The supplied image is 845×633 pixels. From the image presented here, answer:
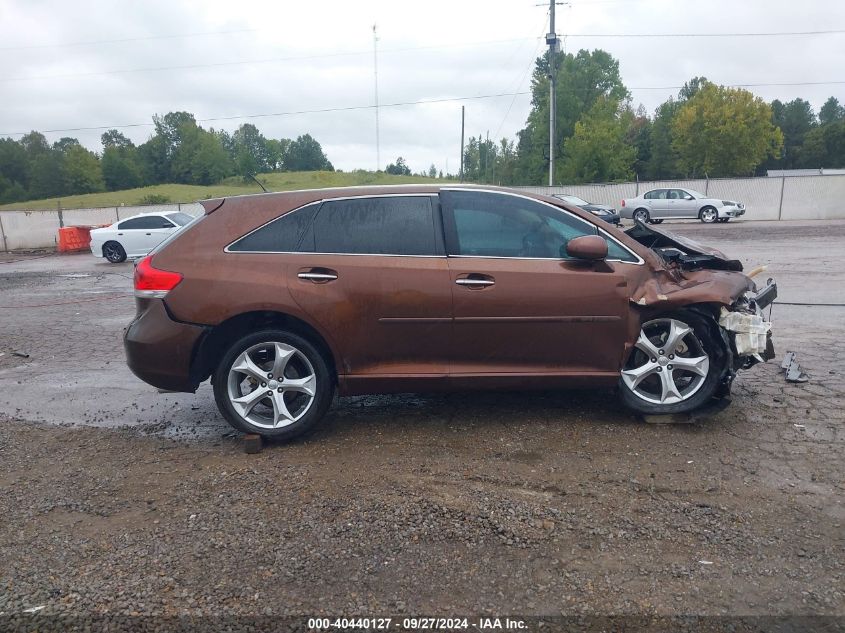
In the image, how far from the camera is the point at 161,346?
4.64 meters

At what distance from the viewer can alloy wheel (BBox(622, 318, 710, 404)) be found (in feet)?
15.7

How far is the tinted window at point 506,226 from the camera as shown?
4719 mm

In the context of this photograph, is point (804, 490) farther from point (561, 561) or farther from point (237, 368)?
point (237, 368)

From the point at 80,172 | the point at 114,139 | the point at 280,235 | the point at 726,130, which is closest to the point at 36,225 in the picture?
the point at 280,235

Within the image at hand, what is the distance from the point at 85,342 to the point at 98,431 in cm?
383

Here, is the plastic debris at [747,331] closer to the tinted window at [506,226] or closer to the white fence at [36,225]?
the tinted window at [506,226]

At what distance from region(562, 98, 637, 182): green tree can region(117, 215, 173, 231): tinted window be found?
4202 cm

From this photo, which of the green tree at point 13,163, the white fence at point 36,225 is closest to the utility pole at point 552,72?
the white fence at point 36,225

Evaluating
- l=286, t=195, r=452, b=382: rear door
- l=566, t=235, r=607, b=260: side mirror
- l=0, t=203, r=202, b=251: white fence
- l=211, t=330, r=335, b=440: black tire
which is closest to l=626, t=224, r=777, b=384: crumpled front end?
l=566, t=235, r=607, b=260: side mirror

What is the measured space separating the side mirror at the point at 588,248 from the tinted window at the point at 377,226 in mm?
951

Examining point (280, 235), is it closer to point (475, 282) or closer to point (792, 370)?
point (475, 282)

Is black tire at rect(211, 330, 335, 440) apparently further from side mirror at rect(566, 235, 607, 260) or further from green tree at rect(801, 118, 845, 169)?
green tree at rect(801, 118, 845, 169)

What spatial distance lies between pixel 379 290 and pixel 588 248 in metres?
1.42

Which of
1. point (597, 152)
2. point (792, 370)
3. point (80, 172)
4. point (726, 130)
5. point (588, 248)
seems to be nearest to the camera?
point (588, 248)
